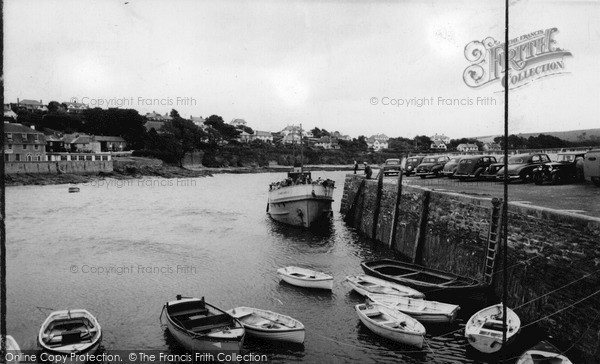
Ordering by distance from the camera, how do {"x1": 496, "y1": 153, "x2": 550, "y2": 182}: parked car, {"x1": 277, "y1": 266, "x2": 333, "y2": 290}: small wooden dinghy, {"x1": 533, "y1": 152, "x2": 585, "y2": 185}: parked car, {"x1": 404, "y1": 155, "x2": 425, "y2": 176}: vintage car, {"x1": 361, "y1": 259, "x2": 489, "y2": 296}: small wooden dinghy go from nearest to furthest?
{"x1": 361, "y1": 259, "x2": 489, "y2": 296}: small wooden dinghy → {"x1": 277, "y1": 266, "x2": 333, "y2": 290}: small wooden dinghy → {"x1": 533, "y1": 152, "x2": 585, "y2": 185}: parked car → {"x1": 496, "y1": 153, "x2": 550, "y2": 182}: parked car → {"x1": 404, "y1": 155, "x2": 425, "y2": 176}: vintage car

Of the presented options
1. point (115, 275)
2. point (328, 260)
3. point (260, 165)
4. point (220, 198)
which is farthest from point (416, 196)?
point (260, 165)

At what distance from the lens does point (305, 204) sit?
36.4 m

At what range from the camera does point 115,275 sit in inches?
909

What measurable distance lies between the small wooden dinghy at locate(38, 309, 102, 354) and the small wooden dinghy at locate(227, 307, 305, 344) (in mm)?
4284

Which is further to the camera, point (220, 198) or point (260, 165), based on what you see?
point (260, 165)

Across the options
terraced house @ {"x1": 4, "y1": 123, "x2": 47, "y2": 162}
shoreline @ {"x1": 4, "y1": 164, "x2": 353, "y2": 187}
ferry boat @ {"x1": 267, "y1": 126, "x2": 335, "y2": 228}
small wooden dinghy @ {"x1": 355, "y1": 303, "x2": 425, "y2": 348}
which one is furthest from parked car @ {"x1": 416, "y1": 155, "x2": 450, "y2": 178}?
terraced house @ {"x1": 4, "y1": 123, "x2": 47, "y2": 162}

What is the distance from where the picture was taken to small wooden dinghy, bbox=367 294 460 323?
14984 mm

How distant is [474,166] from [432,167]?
6.64 m

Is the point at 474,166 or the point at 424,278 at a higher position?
the point at 474,166

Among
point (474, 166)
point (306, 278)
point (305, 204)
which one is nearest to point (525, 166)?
point (474, 166)

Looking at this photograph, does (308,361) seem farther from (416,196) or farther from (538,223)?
(416,196)

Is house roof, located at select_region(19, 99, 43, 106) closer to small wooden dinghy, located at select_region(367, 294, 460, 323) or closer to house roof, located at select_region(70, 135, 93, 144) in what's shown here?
house roof, located at select_region(70, 135, 93, 144)

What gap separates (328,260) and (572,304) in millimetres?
14809

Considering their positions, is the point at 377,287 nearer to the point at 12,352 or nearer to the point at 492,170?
the point at 12,352
